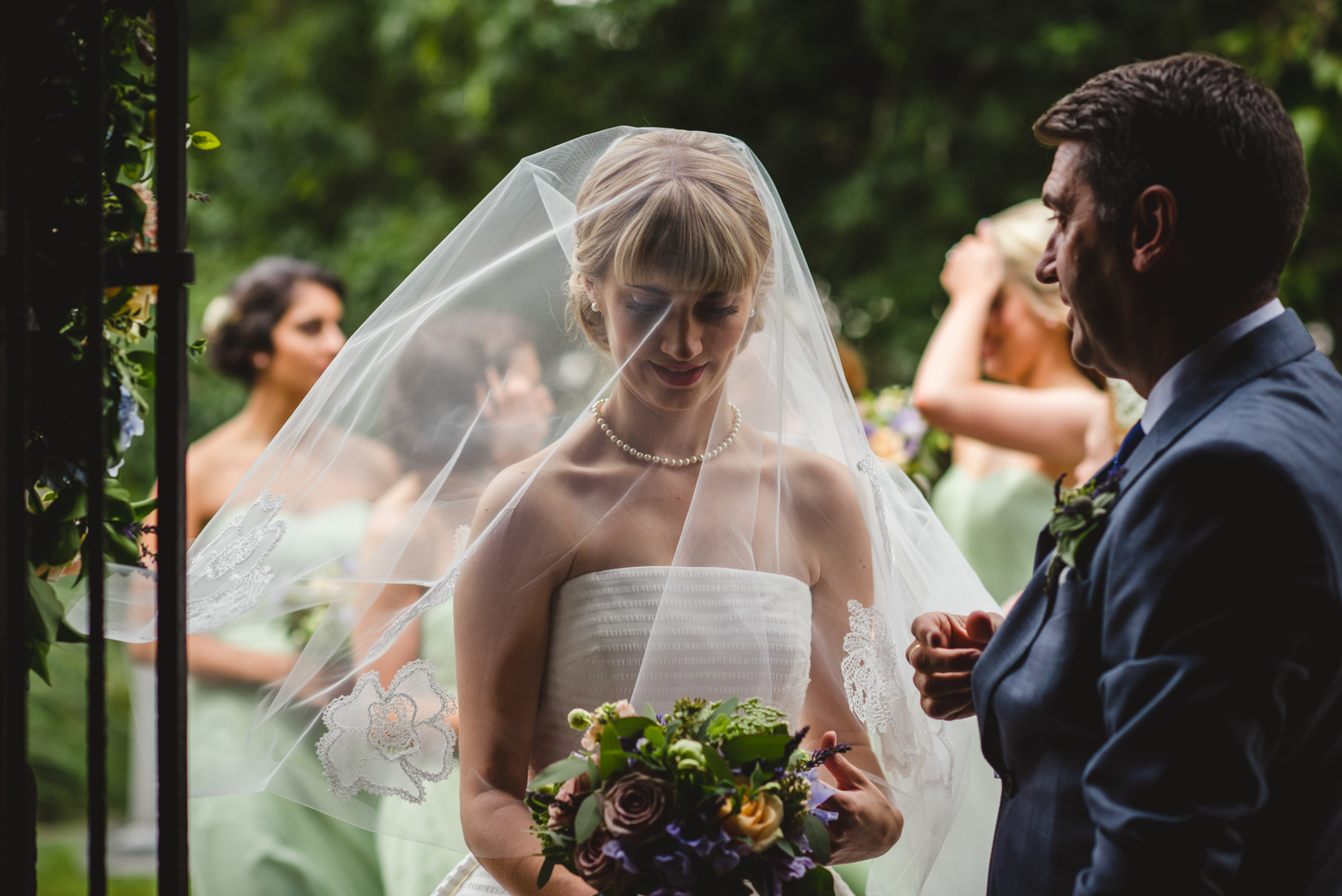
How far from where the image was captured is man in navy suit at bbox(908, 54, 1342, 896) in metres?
1.26

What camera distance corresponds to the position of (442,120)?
9.28m

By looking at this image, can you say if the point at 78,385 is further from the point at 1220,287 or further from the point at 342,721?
the point at 1220,287

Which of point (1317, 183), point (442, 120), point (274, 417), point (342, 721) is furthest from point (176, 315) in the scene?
point (442, 120)

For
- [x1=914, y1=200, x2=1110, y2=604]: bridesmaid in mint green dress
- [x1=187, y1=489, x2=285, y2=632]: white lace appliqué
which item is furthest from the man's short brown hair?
[x1=914, y1=200, x2=1110, y2=604]: bridesmaid in mint green dress

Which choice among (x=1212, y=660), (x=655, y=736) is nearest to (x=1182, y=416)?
(x=1212, y=660)

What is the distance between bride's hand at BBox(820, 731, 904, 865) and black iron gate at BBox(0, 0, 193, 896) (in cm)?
106

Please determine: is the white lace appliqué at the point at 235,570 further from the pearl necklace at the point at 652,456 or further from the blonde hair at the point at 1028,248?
the blonde hair at the point at 1028,248

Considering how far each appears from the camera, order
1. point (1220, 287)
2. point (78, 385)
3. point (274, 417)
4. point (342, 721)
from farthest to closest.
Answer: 1. point (274, 417)
2. point (342, 721)
3. point (78, 385)
4. point (1220, 287)

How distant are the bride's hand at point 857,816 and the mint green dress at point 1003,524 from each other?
7.47ft

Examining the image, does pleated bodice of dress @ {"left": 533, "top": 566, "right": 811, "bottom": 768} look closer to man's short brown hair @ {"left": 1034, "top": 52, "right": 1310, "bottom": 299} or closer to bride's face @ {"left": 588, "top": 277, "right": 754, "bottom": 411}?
bride's face @ {"left": 588, "top": 277, "right": 754, "bottom": 411}

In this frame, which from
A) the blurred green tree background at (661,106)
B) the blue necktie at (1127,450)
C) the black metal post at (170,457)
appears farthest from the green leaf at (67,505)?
the blurred green tree background at (661,106)

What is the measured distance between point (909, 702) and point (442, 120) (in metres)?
8.40

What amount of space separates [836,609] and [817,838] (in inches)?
22.8

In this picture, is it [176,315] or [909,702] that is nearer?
[176,315]
